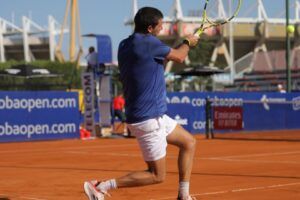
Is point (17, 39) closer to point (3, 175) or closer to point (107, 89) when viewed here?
point (107, 89)

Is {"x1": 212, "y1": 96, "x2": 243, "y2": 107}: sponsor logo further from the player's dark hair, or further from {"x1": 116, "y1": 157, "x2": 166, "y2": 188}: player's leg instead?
the player's dark hair

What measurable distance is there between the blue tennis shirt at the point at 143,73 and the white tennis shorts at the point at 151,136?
0.06 meters

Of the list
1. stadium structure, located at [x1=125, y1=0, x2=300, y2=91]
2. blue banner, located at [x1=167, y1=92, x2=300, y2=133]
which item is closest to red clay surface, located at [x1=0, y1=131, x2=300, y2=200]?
blue banner, located at [x1=167, y1=92, x2=300, y2=133]

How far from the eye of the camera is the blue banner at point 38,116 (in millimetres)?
22906

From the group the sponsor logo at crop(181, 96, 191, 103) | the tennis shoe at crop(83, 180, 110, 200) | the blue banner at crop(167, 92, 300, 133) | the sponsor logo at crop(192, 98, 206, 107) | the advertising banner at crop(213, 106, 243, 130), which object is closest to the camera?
the tennis shoe at crop(83, 180, 110, 200)

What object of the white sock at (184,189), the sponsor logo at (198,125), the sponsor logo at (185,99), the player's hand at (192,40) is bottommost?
the sponsor logo at (198,125)

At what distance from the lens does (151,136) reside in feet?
23.7

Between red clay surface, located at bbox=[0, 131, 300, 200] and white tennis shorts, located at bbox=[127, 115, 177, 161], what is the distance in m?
1.78

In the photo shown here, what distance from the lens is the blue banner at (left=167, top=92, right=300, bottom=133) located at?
25953mm

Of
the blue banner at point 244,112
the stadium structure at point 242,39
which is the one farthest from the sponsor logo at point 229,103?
the stadium structure at point 242,39

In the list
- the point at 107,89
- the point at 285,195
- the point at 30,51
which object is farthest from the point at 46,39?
the point at 285,195

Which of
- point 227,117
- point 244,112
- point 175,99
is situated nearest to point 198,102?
point 175,99

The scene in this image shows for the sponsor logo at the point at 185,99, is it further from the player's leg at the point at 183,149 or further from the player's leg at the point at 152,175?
the player's leg at the point at 152,175

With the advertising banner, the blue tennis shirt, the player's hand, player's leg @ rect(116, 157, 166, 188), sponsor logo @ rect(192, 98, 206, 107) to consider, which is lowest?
the advertising banner
